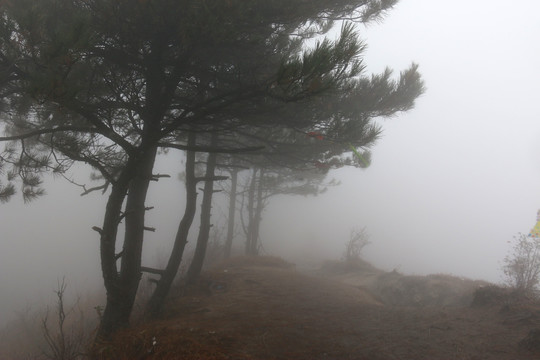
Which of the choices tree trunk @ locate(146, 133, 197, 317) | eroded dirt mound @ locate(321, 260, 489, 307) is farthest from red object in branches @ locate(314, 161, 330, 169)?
eroded dirt mound @ locate(321, 260, 489, 307)

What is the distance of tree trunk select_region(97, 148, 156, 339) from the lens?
470 cm

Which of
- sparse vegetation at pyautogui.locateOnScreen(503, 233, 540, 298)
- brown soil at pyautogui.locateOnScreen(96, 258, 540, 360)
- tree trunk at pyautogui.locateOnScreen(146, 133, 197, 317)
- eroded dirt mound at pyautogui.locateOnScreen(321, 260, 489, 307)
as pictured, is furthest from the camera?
eroded dirt mound at pyautogui.locateOnScreen(321, 260, 489, 307)

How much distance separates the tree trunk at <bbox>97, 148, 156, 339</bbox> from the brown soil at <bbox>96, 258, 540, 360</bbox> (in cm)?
59

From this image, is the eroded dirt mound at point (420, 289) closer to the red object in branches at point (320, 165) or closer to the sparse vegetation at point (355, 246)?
the sparse vegetation at point (355, 246)

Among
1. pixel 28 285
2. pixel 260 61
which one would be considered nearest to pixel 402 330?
pixel 260 61

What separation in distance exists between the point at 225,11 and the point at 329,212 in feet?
154

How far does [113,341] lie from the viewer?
4195 millimetres

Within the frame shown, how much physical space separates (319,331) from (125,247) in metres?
3.20

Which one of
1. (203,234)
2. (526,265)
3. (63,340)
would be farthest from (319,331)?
(526,265)

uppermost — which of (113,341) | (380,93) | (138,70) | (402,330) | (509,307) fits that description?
(380,93)

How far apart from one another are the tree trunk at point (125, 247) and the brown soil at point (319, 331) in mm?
588

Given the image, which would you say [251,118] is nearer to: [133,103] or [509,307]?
[133,103]

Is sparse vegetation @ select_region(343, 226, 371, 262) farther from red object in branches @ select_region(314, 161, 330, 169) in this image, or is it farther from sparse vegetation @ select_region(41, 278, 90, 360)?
sparse vegetation @ select_region(41, 278, 90, 360)

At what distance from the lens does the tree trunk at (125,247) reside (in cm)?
470
